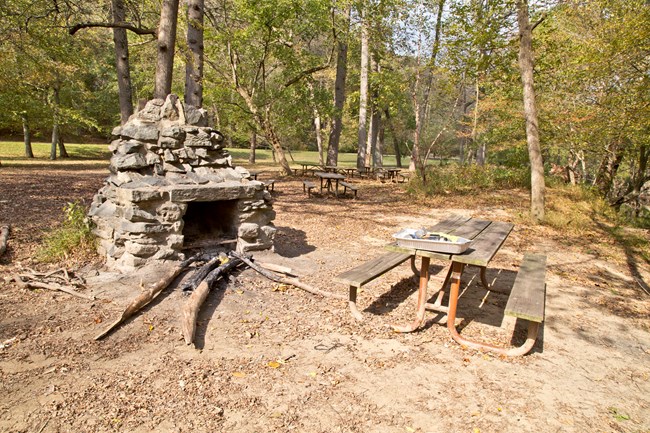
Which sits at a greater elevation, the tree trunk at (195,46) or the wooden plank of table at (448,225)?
the tree trunk at (195,46)

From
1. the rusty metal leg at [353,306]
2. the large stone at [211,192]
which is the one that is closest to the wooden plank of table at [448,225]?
the rusty metal leg at [353,306]

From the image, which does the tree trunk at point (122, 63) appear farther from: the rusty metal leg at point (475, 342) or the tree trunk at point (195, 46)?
the rusty metal leg at point (475, 342)

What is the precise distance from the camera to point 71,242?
5652 millimetres

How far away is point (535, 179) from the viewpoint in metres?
9.68

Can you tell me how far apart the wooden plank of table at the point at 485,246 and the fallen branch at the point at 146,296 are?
3.27 m

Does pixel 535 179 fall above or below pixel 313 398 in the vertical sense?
above

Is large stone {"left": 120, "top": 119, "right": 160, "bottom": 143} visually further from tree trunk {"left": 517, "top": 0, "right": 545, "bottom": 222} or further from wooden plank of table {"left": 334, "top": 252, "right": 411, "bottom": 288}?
tree trunk {"left": 517, "top": 0, "right": 545, "bottom": 222}

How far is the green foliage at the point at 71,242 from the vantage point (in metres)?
5.49

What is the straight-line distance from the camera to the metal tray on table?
12.3 ft

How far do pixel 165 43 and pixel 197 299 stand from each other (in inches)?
235

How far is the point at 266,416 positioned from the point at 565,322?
383cm

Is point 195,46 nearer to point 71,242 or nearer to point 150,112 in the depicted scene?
point 150,112

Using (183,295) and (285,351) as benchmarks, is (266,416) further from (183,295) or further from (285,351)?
(183,295)

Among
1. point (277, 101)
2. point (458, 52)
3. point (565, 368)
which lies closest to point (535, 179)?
point (458, 52)
